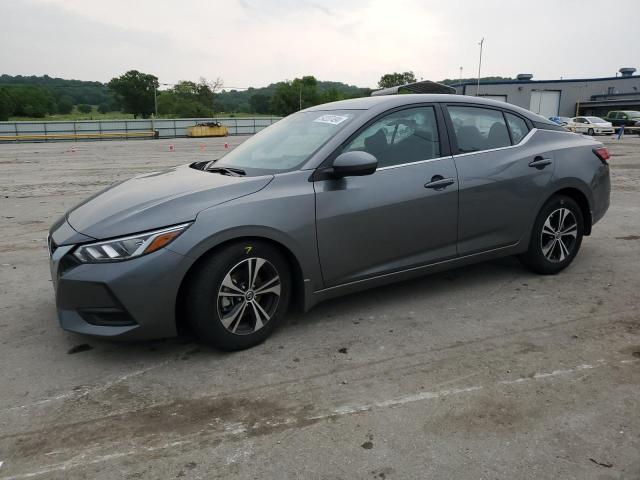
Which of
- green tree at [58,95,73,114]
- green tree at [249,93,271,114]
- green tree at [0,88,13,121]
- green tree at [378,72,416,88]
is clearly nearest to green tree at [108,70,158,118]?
green tree at [58,95,73,114]

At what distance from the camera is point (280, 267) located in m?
3.41

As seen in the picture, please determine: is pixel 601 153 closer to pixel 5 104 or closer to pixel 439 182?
pixel 439 182

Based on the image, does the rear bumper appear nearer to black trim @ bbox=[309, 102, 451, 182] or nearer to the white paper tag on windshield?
black trim @ bbox=[309, 102, 451, 182]

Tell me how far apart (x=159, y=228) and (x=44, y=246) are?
3.81m

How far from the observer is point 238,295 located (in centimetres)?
326

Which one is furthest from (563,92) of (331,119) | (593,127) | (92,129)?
(331,119)

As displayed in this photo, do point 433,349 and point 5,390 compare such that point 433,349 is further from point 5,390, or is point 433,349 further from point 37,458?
point 5,390

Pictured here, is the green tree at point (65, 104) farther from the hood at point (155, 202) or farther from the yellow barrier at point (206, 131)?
the hood at point (155, 202)

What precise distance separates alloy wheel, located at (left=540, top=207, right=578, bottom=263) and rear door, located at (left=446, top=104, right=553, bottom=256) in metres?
0.28

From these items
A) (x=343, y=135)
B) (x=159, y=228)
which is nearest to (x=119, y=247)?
(x=159, y=228)

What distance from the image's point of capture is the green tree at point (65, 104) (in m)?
92.6

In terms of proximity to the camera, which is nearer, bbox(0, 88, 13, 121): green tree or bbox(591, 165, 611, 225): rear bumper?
bbox(591, 165, 611, 225): rear bumper

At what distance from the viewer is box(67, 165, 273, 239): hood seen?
3100 millimetres

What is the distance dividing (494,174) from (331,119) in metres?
1.40
